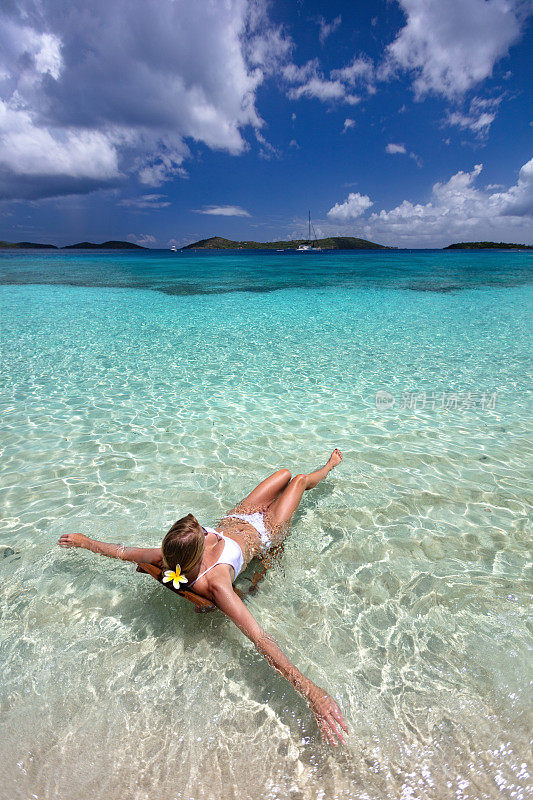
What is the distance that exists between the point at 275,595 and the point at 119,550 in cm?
144

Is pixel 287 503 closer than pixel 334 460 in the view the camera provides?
Yes

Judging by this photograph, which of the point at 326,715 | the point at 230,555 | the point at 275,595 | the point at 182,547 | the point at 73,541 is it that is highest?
the point at 182,547

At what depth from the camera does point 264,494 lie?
4246 mm

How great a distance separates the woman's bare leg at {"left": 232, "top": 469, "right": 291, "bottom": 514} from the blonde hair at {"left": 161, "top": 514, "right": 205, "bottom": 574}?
128 centimetres

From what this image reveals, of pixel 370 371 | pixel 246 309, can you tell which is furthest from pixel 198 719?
pixel 246 309

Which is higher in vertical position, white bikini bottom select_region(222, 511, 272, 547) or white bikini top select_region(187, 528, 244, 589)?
white bikini top select_region(187, 528, 244, 589)

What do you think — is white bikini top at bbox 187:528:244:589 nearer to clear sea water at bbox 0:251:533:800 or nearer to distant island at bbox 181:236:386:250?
clear sea water at bbox 0:251:533:800

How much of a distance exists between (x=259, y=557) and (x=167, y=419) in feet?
12.5

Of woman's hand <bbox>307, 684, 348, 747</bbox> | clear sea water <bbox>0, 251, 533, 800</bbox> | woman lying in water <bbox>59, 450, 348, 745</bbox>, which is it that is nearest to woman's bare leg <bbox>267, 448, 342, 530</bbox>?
woman lying in water <bbox>59, 450, 348, 745</bbox>

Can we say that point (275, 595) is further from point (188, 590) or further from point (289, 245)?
point (289, 245)

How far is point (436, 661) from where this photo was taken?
3.03 metres

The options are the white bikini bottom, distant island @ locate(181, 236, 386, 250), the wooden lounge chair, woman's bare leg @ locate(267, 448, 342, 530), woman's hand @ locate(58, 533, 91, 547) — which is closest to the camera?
the wooden lounge chair

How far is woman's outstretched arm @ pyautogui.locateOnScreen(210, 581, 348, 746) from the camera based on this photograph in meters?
2.48

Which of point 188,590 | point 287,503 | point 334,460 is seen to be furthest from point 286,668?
point 334,460
